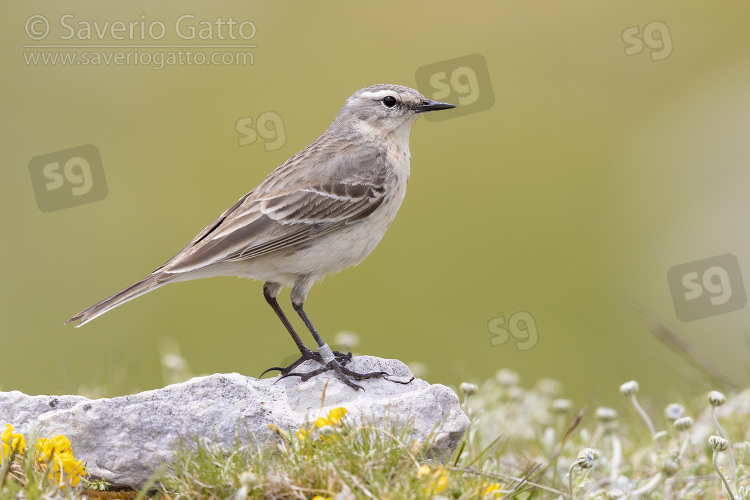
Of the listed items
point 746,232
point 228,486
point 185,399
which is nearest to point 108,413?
point 185,399

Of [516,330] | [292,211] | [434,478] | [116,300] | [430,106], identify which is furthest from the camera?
[430,106]

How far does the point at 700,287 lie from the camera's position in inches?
397

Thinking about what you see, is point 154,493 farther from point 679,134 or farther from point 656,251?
point 679,134

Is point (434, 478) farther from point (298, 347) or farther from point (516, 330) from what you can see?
point (516, 330)

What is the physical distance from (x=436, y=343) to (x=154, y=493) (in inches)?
386

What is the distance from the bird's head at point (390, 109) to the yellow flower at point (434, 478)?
366cm

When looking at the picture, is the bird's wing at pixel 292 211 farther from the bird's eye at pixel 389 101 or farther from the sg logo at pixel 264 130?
the sg logo at pixel 264 130

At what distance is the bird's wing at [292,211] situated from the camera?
6762 millimetres

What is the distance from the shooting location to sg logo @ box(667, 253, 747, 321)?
392 inches

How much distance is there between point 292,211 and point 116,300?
147 cm

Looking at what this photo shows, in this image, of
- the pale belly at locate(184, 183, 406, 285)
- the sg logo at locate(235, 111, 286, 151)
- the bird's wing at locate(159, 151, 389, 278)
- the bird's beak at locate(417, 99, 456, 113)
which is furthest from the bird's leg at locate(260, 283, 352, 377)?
the sg logo at locate(235, 111, 286, 151)

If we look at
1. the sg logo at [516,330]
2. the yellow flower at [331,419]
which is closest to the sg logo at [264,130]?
the sg logo at [516,330]

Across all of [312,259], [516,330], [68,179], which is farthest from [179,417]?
[68,179]

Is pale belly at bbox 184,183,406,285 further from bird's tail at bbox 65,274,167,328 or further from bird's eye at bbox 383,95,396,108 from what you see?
bird's eye at bbox 383,95,396,108
